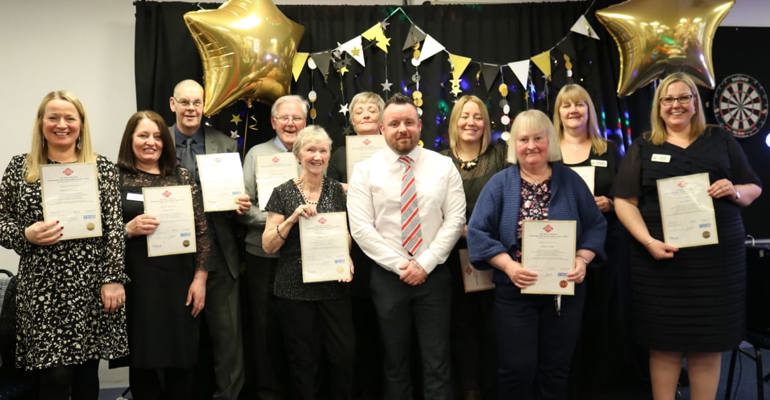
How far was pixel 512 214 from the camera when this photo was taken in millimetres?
2662

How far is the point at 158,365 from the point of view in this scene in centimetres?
278

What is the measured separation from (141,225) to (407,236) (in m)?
1.24

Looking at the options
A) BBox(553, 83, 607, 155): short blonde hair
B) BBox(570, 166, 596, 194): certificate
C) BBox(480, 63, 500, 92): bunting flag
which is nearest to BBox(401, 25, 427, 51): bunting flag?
BBox(480, 63, 500, 92): bunting flag

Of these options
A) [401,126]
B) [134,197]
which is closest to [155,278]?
[134,197]

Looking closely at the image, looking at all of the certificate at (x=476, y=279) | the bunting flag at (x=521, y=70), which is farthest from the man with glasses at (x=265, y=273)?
the bunting flag at (x=521, y=70)

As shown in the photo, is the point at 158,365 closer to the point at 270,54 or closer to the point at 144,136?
the point at 144,136

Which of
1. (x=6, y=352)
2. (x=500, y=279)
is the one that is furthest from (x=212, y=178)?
(x=500, y=279)

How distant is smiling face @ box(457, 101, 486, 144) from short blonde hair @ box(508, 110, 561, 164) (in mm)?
444

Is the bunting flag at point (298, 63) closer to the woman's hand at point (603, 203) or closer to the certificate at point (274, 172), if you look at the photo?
the certificate at point (274, 172)

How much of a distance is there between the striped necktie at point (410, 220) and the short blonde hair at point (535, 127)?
1.64 feet

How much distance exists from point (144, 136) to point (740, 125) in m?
4.47

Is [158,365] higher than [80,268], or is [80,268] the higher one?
[80,268]

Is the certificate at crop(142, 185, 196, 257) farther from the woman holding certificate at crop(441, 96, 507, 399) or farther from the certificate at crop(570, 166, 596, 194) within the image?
the certificate at crop(570, 166, 596, 194)

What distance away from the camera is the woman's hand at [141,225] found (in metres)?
2.73
